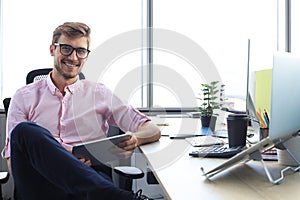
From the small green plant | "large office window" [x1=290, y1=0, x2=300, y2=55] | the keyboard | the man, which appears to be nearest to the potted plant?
the small green plant

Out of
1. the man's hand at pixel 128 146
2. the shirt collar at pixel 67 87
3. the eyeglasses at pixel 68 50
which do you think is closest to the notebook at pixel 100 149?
the man's hand at pixel 128 146

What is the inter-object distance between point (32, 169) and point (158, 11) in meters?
2.21

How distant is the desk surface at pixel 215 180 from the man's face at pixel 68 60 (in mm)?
726

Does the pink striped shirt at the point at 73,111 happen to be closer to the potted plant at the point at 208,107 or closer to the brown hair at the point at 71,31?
the brown hair at the point at 71,31

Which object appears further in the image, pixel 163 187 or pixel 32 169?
pixel 32 169

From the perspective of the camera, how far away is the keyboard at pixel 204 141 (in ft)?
4.73

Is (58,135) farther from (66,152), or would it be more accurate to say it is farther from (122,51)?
(122,51)

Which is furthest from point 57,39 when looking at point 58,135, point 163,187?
point 163,187

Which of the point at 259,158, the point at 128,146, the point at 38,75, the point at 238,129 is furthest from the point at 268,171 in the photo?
the point at 38,75

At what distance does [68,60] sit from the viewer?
1713 mm

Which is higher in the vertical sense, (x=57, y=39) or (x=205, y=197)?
(x=57, y=39)

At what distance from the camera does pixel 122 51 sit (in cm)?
296

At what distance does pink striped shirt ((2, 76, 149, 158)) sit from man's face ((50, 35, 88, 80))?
2.9 inches

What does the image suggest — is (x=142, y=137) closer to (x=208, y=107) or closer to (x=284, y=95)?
(x=208, y=107)
